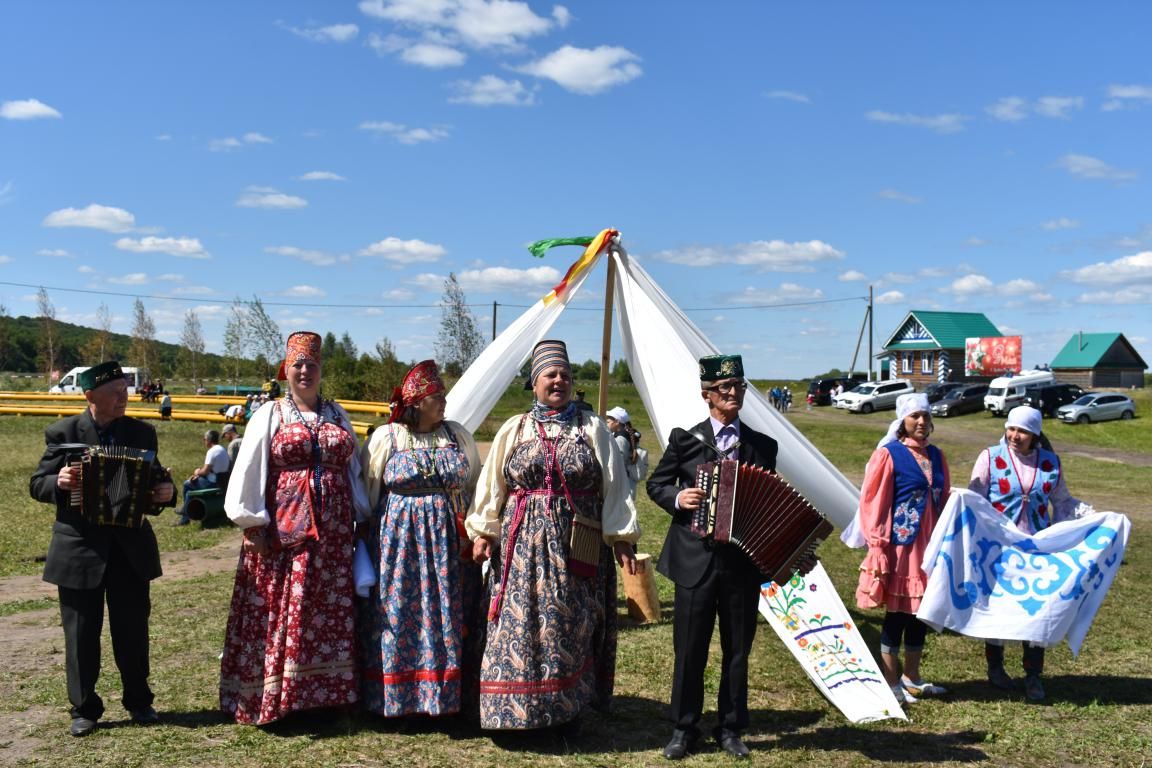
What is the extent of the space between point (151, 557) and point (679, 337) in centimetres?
355

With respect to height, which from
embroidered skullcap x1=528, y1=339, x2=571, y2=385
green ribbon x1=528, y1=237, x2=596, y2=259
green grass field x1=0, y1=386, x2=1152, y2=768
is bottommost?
green grass field x1=0, y1=386, x2=1152, y2=768

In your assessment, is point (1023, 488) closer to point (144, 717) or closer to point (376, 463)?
point (376, 463)

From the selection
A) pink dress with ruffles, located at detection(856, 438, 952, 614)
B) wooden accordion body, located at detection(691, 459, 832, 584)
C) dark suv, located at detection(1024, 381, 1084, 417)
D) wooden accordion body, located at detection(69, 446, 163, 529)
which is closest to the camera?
wooden accordion body, located at detection(691, 459, 832, 584)

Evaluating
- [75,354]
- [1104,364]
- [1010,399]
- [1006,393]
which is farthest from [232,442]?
[75,354]

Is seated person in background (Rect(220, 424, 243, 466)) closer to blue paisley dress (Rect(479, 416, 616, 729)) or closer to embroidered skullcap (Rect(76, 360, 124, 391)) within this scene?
embroidered skullcap (Rect(76, 360, 124, 391))

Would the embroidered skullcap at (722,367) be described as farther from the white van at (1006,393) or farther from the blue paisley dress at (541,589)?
the white van at (1006,393)

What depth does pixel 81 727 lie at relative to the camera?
4.46 meters

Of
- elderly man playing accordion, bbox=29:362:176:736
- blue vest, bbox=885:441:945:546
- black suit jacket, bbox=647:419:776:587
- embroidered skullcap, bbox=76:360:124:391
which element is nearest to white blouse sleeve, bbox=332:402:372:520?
elderly man playing accordion, bbox=29:362:176:736

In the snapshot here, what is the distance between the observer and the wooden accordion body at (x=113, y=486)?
4.33m

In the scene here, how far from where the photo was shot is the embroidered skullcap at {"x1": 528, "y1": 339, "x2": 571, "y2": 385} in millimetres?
4508

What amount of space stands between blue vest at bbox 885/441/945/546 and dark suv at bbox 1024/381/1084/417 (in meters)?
30.8

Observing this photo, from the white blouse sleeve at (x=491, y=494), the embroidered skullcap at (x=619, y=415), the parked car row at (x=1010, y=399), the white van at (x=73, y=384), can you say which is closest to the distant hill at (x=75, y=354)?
the white van at (x=73, y=384)

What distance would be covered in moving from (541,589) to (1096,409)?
32.2 metres

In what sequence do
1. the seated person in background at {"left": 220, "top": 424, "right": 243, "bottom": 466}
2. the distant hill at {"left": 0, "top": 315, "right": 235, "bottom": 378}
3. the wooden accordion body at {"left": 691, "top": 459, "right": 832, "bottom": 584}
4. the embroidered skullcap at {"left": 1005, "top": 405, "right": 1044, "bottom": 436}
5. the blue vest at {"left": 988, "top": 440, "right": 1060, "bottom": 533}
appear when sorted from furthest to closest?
the distant hill at {"left": 0, "top": 315, "right": 235, "bottom": 378}
the seated person in background at {"left": 220, "top": 424, "right": 243, "bottom": 466}
the blue vest at {"left": 988, "top": 440, "right": 1060, "bottom": 533}
the embroidered skullcap at {"left": 1005, "top": 405, "right": 1044, "bottom": 436}
the wooden accordion body at {"left": 691, "top": 459, "right": 832, "bottom": 584}
